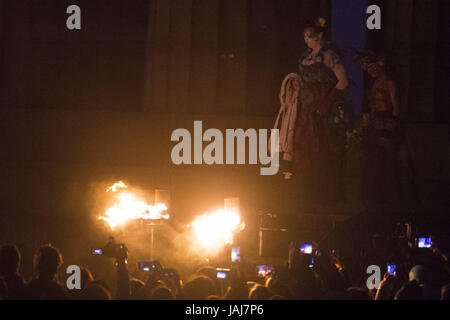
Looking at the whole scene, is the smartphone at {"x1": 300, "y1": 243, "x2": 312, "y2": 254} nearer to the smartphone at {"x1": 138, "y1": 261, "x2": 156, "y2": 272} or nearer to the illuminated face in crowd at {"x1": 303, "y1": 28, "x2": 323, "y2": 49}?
the smartphone at {"x1": 138, "y1": 261, "x2": 156, "y2": 272}

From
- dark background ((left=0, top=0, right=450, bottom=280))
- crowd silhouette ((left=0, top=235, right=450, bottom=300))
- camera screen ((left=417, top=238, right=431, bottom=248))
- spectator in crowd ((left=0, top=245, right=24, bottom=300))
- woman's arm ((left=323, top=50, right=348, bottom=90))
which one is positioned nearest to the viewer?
crowd silhouette ((left=0, top=235, right=450, bottom=300))

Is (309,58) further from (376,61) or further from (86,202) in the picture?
(86,202)

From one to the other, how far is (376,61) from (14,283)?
442 inches

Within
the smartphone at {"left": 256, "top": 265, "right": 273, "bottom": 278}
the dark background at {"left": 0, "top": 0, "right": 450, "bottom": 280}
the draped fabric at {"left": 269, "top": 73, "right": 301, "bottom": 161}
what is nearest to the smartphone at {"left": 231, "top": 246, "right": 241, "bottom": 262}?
the smartphone at {"left": 256, "top": 265, "right": 273, "bottom": 278}

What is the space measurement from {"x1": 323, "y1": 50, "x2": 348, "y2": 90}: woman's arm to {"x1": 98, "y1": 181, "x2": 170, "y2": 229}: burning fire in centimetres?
522

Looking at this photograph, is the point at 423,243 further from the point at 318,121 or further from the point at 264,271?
the point at 318,121

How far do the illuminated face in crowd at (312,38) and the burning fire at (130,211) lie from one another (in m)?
5.26

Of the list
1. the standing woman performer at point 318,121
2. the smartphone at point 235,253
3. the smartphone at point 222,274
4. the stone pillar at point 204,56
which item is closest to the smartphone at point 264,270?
the smartphone at point 235,253

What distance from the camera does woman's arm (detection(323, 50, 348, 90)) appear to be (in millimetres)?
16359

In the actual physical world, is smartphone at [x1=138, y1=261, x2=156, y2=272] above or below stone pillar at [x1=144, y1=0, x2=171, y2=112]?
below

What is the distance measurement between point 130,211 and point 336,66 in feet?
19.4

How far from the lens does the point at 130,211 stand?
13.5m
